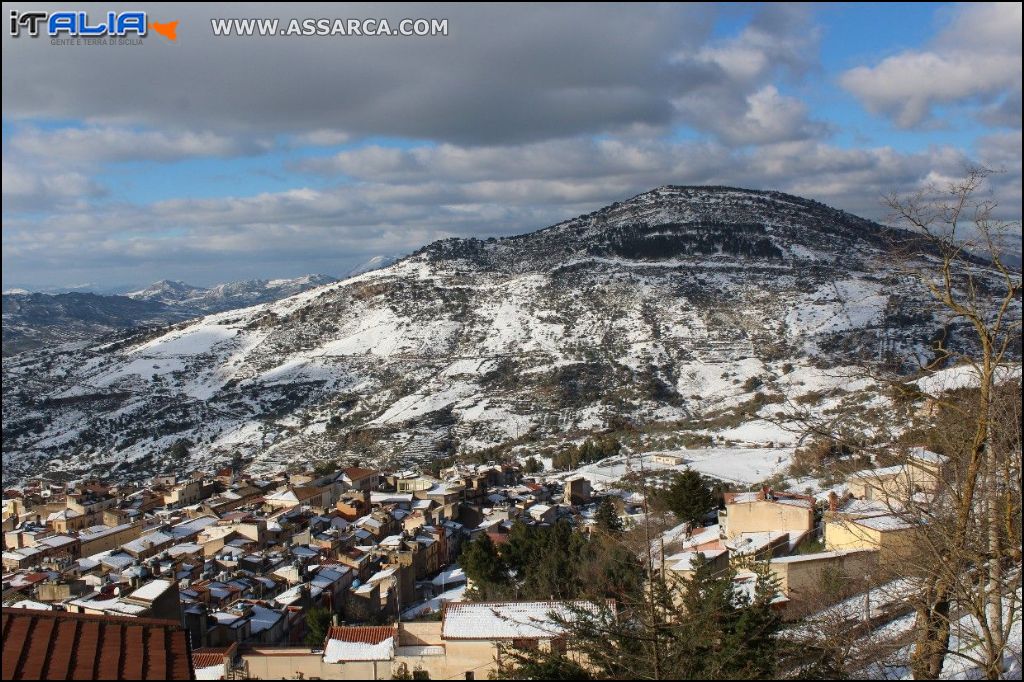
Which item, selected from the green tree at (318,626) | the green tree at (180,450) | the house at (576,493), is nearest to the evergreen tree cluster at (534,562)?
the green tree at (318,626)

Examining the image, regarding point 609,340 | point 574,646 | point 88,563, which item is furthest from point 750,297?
point 574,646

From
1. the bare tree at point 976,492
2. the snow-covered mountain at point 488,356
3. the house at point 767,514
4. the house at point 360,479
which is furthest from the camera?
the snow-covered mountain at point 488,356

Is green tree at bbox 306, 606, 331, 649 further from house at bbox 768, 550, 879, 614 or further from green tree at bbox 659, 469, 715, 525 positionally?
green tree at bbox 659, 469, 715, 525

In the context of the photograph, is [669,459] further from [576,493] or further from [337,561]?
[337,561]

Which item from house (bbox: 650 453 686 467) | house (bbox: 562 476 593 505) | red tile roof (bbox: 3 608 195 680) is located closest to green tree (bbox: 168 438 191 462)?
house (bbox: 562 476 593 505)

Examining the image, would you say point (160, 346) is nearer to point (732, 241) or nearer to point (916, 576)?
point (732, 241)

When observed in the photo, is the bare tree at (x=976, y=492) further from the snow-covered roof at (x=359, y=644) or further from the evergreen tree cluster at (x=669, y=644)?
the snow-covered roof at (x=359, y=644)
